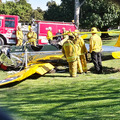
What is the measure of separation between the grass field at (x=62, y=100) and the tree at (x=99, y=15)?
20.1 meters

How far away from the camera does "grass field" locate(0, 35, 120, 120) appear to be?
406 centimetres

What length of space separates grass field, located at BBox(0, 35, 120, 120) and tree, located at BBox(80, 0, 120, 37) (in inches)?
792

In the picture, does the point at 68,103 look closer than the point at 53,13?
Yes

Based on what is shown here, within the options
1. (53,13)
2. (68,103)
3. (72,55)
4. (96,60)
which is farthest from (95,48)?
(53,13)

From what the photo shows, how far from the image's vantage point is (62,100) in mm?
5145

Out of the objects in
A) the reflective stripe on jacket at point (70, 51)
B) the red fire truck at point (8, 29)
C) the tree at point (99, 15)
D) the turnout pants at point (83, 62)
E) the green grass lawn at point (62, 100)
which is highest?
the tree at point (99, 15)

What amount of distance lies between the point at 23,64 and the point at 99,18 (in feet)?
60.5

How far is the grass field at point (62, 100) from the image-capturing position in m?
4.06

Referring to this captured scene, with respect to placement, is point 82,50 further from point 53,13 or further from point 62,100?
point 53,13

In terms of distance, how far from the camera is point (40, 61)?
31.6ft

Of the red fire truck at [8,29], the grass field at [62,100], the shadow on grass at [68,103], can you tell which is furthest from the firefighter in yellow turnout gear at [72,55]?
the red fire truck at [8,29]

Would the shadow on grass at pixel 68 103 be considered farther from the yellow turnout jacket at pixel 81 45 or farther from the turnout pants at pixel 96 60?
the yellow turnout jacket at pixel 81 45

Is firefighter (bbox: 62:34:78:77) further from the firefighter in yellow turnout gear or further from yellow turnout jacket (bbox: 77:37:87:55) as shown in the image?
yellow turnout jacket (bbox: 77:37:87:55)

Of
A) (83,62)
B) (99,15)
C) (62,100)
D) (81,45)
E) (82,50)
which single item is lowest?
(62,100)
